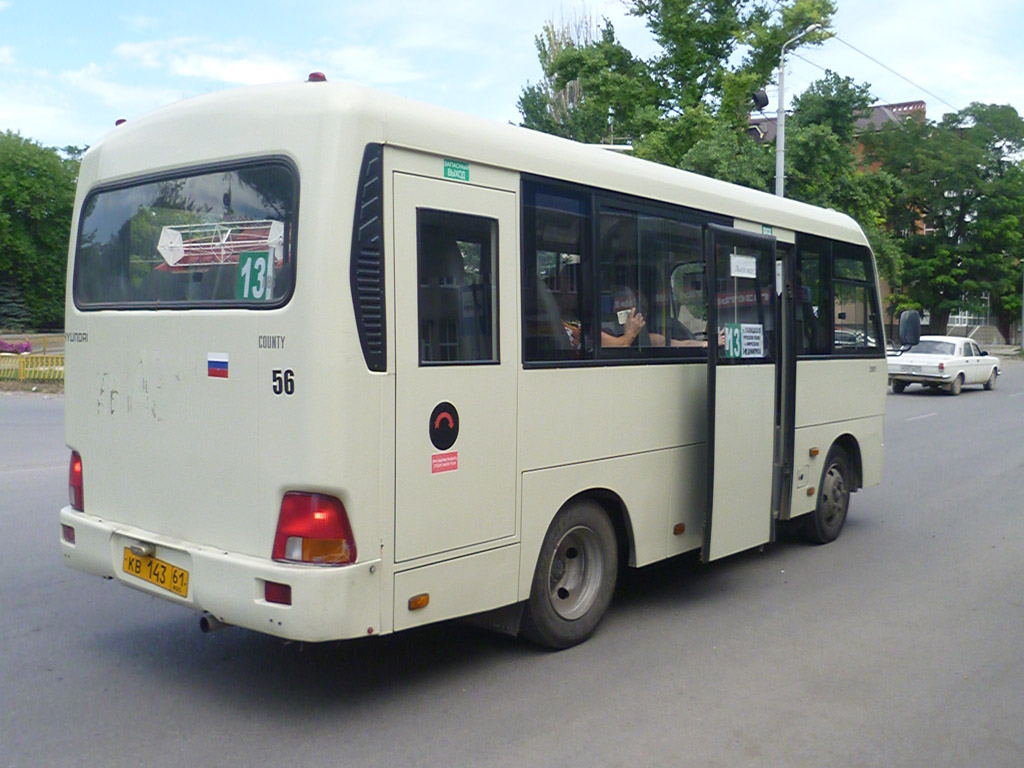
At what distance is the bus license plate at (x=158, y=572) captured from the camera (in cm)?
478

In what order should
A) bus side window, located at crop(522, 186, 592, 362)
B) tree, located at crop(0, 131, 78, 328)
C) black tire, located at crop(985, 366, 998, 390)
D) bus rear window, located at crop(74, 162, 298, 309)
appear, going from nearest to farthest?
1. bus rear window, located at crop(74, 162, 298, 309)
2. bus side window, located at crop(522, 186, 592, 362)
3. black tire, located at crop(985, 366, 998, 390)
4. tree, located at crop(0, 131, 78, 328)

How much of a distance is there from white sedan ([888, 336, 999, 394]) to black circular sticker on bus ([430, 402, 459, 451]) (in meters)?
25.1

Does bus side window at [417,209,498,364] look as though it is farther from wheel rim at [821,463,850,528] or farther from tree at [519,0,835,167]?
tree at [519,0,835,167]

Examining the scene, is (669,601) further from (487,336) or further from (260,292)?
(260,292)

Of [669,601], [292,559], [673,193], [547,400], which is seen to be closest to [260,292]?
[292,559]

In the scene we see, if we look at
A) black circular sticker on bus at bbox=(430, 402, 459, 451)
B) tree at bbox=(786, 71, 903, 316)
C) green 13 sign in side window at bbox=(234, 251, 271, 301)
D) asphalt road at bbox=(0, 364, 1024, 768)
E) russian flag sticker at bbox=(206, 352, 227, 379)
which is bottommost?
asphalt road at bbox=(0, 364, 1024, 768)

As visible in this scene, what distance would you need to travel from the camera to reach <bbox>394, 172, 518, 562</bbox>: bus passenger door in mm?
4645

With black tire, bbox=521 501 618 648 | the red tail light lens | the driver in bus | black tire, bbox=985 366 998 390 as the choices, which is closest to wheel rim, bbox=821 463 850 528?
the driver in bus

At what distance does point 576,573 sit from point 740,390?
182 cm

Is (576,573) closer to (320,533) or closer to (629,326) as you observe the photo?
(629,326)

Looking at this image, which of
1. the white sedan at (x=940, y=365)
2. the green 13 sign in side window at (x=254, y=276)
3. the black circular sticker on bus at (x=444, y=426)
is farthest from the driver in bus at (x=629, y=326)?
the white sedan at (x=940, y=365)

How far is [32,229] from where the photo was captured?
6203 centimetres

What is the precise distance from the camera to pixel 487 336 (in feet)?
16.7

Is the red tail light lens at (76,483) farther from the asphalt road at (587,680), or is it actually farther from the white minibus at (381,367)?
the asphalt road at (587,680)
